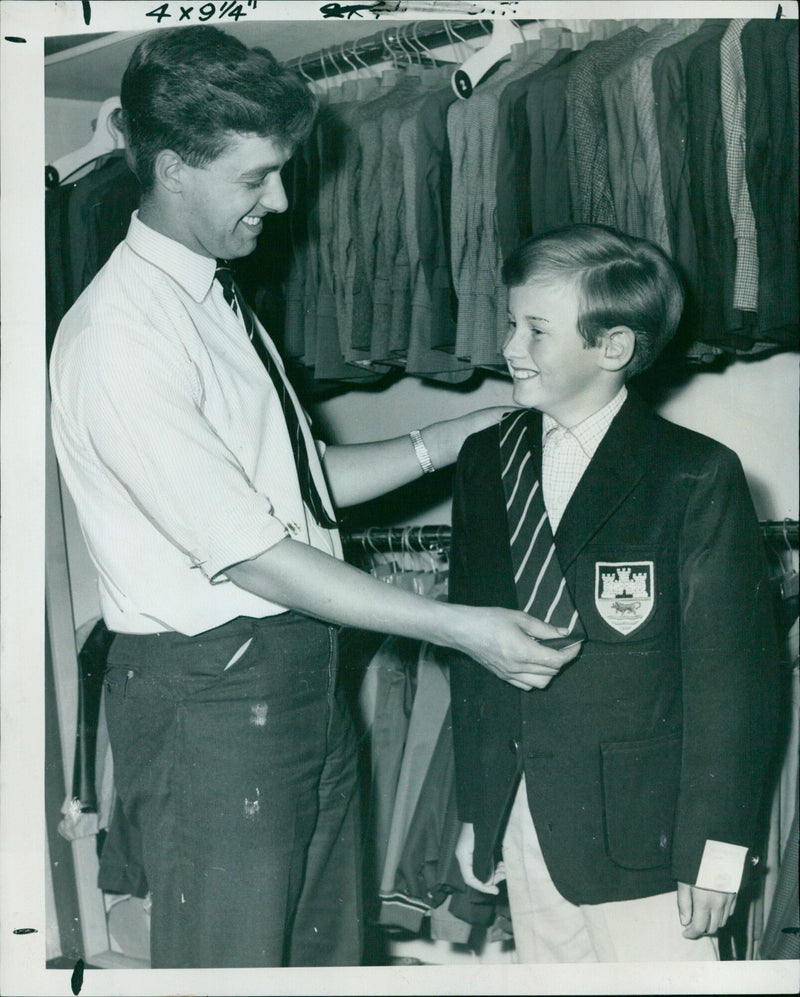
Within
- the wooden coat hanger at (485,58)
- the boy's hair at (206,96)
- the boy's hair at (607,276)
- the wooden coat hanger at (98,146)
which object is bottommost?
the boy's hair at (607,276)

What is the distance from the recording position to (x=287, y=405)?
1.65 meters

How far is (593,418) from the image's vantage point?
1.56m

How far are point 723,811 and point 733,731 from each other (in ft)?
0.37

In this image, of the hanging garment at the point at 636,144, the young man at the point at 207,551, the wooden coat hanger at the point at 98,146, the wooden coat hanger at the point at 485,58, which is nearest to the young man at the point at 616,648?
the young man at the point at 207,551

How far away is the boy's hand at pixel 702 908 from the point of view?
1446mm

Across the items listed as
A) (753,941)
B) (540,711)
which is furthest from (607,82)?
(753,941)

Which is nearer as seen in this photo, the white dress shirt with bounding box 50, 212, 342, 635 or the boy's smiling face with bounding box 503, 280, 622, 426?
the white dress shirt with bounding box 50, 212, 342, 635

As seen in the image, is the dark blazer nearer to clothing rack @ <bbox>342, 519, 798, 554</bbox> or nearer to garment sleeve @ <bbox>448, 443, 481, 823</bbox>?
garment sleeve @ <bbox>448, 443, 481, 823</bbox>

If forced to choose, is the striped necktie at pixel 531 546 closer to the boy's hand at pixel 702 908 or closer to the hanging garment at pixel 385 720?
the boy's hand at pixel 702 908

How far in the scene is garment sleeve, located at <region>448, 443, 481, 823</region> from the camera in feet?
5.19

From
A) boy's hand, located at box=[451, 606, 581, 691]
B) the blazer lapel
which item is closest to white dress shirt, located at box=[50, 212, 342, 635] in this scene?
boy's hand, located at box=[451, 606, 581, 691]

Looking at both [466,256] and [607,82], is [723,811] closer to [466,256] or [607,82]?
[466,256]

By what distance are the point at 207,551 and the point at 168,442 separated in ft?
0.52

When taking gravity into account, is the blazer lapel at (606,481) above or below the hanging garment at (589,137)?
below
